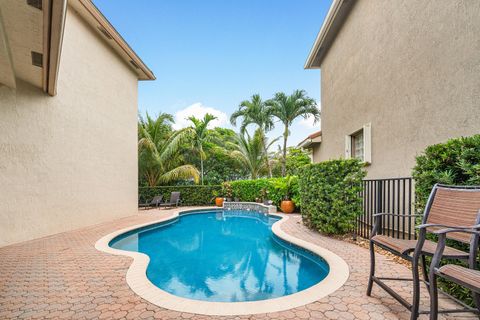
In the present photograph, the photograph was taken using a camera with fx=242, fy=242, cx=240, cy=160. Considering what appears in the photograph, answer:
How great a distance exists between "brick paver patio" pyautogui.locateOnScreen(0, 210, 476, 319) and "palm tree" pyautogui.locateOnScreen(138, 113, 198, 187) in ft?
31.6

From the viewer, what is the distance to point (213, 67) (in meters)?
19.6

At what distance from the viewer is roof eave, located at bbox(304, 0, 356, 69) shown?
28.6 feet

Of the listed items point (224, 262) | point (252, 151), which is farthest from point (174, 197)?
point (224, 262)

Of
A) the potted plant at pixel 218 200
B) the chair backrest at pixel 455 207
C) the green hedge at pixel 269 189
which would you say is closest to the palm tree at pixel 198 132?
the potted plant at pixel 218 200

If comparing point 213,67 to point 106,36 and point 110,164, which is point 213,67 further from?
point 110,164

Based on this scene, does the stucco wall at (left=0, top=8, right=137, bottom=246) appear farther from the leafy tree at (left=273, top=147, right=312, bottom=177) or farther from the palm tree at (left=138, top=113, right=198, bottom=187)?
the leafy tree at (left=273, top=147, right=312, bottom=177)

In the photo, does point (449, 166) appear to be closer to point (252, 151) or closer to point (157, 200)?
point (157, 200)

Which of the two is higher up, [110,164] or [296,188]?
[110,164]

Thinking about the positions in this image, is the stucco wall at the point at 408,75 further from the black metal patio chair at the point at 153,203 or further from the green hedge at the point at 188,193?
the black metal patio chair at the point at 153,203

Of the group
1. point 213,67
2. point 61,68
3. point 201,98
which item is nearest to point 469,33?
point 61,68

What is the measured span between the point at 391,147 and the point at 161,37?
15046 millimetres

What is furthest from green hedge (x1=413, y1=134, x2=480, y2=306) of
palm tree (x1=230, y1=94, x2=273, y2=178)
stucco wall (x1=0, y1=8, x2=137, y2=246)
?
palm tree (x1=230, y1=94, x2=273, y2=178)

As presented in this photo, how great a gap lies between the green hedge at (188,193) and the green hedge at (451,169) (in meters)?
13.0

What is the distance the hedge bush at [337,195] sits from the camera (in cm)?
603
